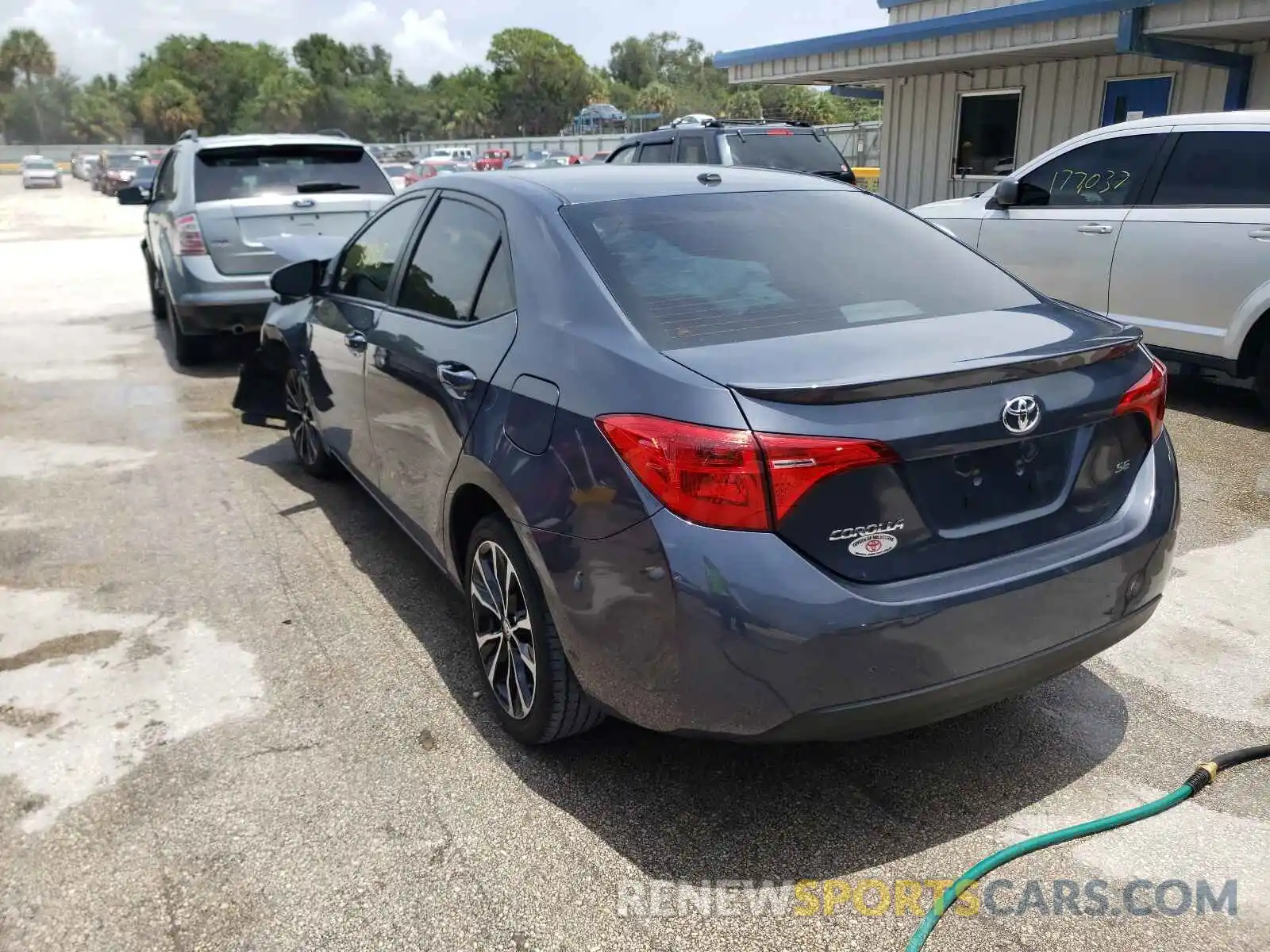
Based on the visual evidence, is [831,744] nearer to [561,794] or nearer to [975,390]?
[561,794]

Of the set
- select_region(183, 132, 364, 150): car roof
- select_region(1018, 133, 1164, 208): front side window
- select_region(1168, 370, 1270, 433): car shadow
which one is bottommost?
select_region(1168, 370, 1270, 433): car shadow

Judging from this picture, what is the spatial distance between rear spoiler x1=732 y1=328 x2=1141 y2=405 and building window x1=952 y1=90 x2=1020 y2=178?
39.4 feet

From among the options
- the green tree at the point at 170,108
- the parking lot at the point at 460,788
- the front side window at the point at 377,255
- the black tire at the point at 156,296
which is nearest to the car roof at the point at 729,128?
the black tire at the point at 156,296

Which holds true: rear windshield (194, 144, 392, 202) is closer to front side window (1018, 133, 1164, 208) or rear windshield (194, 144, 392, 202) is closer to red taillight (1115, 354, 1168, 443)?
front side window (1018, 133, 1164, 208)

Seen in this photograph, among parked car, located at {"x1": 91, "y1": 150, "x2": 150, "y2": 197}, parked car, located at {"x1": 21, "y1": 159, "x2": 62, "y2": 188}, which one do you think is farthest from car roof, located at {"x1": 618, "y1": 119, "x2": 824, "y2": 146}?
parked car, located at {"x1": 21, "y1": 159, "x2": 62, "y2": 188}

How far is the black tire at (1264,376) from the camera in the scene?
624 cm

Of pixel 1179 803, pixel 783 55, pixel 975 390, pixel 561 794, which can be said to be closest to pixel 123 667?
pixel 561 794

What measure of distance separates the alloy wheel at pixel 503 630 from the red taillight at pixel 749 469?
776 mm

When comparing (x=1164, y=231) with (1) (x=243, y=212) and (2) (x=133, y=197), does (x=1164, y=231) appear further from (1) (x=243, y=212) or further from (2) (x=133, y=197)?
(2) (x=133, y=197)

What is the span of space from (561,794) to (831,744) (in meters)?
0.85

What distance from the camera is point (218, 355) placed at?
30.5 feet

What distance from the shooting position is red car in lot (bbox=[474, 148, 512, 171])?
1673 inches

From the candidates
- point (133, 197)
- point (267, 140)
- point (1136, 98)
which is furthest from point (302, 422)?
point (1136, 98)

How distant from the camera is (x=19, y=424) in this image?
704 centimetres
